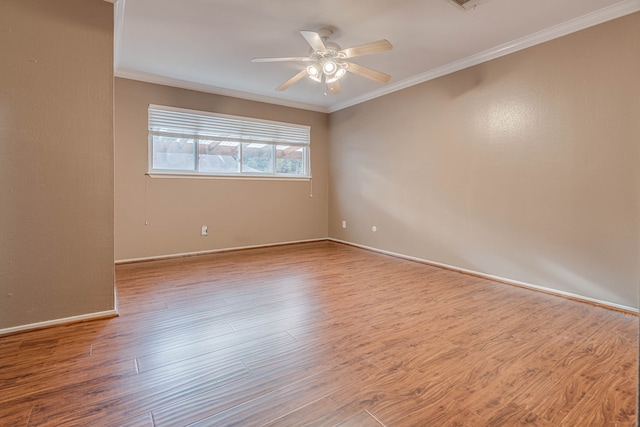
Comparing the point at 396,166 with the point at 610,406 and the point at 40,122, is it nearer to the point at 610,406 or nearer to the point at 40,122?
the point at 610,406

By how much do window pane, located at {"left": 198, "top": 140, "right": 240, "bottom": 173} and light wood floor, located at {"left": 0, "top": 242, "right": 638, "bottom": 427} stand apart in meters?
2.11

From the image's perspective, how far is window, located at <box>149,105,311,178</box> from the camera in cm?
426

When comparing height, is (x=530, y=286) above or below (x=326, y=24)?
below

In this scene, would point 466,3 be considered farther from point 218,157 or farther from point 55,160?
point 218,157

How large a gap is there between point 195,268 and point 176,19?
267 cm

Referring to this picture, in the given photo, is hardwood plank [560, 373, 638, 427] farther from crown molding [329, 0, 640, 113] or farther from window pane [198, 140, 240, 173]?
window pane [198, 140, 240, 173]

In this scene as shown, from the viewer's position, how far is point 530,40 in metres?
3.03

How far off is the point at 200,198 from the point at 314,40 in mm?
2878

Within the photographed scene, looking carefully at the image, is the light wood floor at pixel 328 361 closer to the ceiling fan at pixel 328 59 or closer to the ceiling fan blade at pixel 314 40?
the ceiling fan at pixel 328 59

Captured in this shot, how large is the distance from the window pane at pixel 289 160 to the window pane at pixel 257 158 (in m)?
0.15

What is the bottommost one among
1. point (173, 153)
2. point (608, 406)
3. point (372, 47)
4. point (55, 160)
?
point (608, 406)

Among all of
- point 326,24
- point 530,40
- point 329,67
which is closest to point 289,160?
point 329,67

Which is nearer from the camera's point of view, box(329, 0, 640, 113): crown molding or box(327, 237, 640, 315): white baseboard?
box(329, 0, 640, 113): crown molding

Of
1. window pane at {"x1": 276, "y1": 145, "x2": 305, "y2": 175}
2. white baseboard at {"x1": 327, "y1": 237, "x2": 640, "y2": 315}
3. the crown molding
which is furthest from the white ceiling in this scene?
white baseboard at {"x1": 327, "y1": 237, "x2": 640, "y2": 315}
